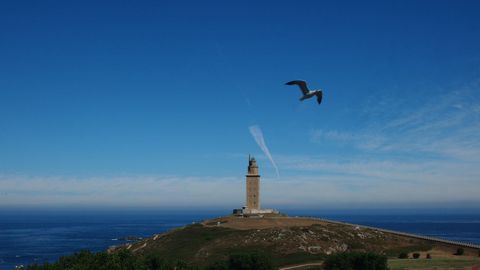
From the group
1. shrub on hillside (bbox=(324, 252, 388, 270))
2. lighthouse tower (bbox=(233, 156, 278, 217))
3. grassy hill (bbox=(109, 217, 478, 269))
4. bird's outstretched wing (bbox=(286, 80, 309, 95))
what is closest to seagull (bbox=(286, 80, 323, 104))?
bird's outstretched wing (bbox=(286, 80, 309, 95))

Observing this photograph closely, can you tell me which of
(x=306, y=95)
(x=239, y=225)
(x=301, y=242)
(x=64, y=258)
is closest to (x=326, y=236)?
(x=301, y=242)

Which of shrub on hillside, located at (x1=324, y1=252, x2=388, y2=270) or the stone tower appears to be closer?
shrub on hillside, located at (x1=324, y1=252, x2=388, y2=270)

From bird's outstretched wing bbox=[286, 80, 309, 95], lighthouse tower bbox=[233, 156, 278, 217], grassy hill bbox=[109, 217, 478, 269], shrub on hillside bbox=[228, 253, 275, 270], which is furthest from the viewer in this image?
lighthouse tower bbox=[233, 156, 278, 217]

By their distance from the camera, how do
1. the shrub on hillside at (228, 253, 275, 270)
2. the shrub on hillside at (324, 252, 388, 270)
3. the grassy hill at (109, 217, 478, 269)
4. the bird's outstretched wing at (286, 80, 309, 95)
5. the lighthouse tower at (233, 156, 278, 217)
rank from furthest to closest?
the lighthouse tower at (233, 156, 278, 217) → the grassy hill at (109, 217, 478, 269) → the shrub on hillside at (228, 253, 275, 270) → the shrub on hillside at (324, 252, 388, 270) → the bird's outstretched wing at (286, 80, 309, 95)

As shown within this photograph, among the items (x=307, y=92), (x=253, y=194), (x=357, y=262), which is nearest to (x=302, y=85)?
(x=307, y=92)

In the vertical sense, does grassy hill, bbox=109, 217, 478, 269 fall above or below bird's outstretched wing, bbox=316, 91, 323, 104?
below

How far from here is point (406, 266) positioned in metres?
58.6

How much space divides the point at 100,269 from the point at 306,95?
99.1 ft

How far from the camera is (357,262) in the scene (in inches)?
2127

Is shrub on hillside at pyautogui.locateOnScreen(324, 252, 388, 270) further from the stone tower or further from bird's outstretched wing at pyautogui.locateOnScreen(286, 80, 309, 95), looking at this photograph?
the stone tower

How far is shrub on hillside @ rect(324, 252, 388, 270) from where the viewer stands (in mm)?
53031

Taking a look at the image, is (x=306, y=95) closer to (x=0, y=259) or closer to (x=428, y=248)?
(x=428, y=248)

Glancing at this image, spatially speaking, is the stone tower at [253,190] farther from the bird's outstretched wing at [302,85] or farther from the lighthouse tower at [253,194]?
the bird's outstretched wing at [302,85]

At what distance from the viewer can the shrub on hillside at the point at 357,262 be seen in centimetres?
5303
